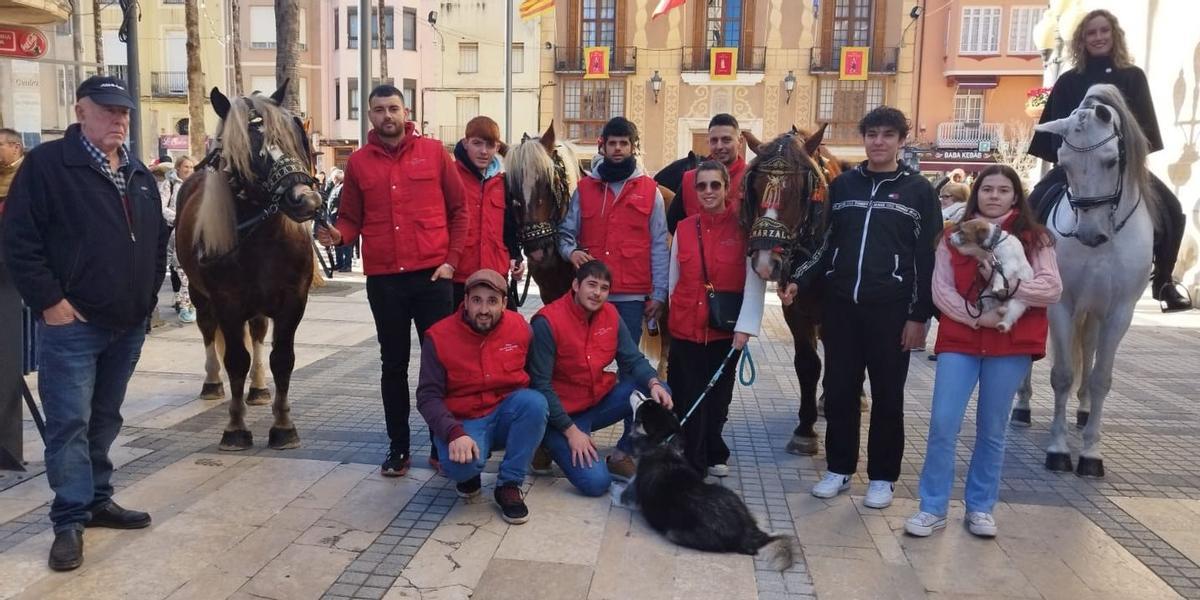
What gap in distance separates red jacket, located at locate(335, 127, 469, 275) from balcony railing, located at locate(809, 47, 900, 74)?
98.4 ft

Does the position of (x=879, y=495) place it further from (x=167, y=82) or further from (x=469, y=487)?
(x=167, y=82)

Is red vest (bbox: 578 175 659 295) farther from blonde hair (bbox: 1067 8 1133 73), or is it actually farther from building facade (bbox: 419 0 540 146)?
building facade (bbox: 419 0 540 146)

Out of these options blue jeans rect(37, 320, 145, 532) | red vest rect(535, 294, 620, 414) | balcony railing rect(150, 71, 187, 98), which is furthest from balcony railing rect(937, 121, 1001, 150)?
blue jeans rect(37, 320, 145, 532)

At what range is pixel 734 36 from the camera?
32531mm

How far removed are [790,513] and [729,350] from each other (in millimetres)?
880

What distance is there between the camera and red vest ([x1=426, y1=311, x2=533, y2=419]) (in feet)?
13.2

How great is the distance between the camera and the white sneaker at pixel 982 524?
376 cm

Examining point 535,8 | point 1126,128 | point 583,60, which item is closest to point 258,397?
point 1126,128

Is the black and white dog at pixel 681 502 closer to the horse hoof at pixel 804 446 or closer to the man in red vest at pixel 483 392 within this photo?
the man in red vest at pixel 483 392

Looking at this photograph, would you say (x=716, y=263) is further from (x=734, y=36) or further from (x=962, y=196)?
→ (x=734, y=36)

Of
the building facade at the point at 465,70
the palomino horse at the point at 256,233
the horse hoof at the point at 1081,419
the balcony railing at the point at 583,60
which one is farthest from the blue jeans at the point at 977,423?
the building facade at the point at 465,70

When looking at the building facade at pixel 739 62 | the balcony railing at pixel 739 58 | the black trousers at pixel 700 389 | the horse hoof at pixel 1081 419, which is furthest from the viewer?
the balcony railing at pixel 739 58

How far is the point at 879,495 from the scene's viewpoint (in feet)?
13.5

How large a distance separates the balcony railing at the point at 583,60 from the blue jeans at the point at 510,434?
1169 inches
